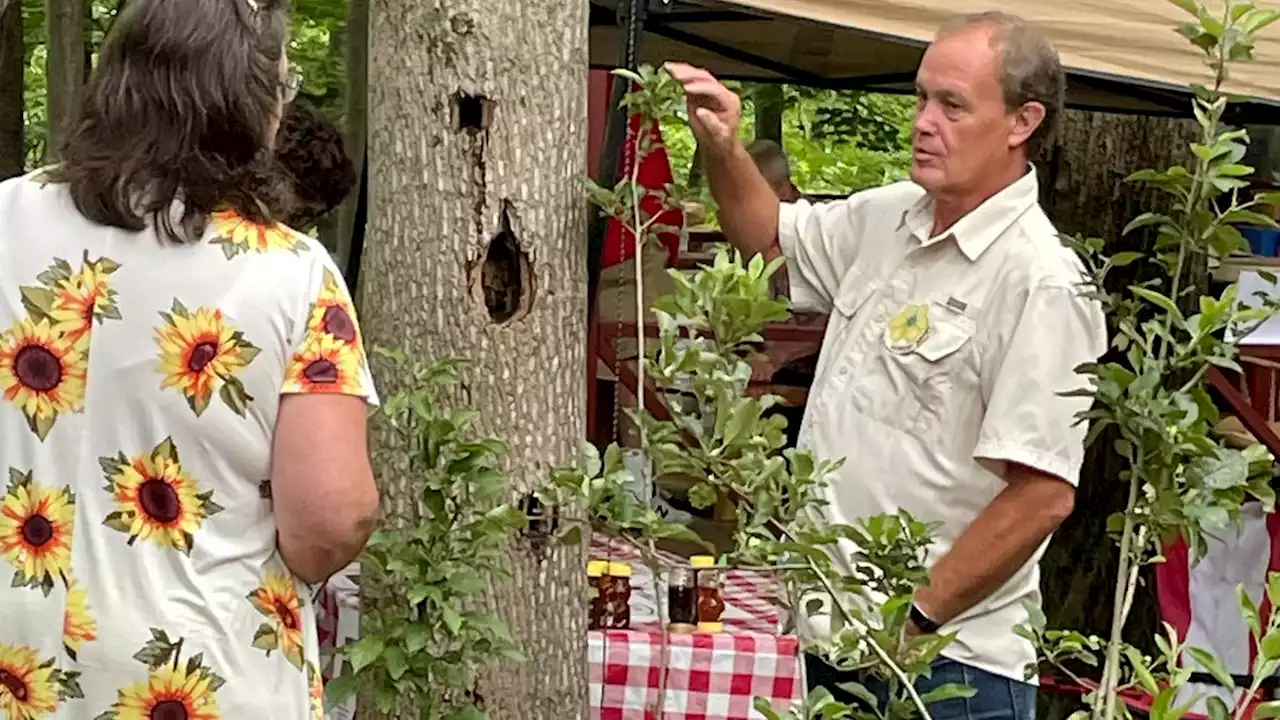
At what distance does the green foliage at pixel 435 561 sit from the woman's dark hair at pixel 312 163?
0.37 metres

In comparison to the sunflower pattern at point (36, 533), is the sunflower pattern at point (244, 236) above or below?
above

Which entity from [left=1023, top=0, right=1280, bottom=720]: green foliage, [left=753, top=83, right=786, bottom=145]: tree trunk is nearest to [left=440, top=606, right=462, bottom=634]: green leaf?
[left=1023, top=0, right=1280, bottom=720]: green foliage

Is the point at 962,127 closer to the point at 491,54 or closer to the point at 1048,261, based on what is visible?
the point at 1048,261

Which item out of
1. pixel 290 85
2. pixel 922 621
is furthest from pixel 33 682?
pixel 922 621

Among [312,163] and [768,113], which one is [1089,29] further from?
[768,113]

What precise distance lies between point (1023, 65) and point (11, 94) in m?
5.83

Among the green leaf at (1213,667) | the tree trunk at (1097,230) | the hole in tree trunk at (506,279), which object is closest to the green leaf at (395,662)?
the hole in tree trunk at (506,279)

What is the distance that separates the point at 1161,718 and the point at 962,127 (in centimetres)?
109

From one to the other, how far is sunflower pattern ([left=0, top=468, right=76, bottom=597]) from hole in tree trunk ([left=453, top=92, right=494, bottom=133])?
93 cm

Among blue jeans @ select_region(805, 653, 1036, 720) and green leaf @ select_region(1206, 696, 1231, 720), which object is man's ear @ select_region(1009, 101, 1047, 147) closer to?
blue jeans @ select_region(805, 653, 1036, 720)

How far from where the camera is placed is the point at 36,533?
1967 millimetres

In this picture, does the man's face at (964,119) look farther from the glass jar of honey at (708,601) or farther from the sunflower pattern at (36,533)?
the sunflower pattern at (36,533)

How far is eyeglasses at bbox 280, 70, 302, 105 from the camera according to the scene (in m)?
2.01

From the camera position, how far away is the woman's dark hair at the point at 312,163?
2.72 m
